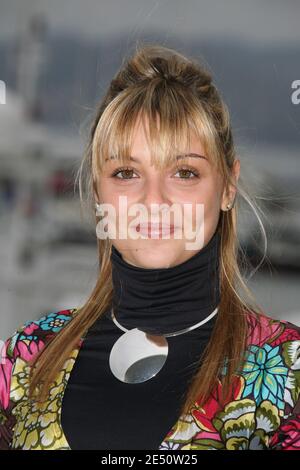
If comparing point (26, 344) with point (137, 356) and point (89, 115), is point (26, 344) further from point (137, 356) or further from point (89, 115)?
point (89, 115)

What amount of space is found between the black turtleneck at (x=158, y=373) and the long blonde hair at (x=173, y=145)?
0.03 metres

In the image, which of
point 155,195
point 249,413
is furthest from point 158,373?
point 155,195

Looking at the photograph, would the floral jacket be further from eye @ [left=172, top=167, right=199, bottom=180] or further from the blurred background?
the blurred background

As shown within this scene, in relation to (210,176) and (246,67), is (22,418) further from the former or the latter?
(246,67)

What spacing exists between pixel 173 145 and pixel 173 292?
25 centimetres

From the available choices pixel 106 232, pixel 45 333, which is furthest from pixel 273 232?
pixel 45 333

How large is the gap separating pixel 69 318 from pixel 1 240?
55.5 inches

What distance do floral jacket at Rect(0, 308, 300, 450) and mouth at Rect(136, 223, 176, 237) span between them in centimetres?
20

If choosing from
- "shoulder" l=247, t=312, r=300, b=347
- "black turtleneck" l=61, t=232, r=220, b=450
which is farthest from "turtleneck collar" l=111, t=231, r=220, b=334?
"shoulder" l=247, t=312, r=300, b=347

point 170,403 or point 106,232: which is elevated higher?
point 106,232

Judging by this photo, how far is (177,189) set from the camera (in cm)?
129

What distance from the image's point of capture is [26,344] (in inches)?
56.2

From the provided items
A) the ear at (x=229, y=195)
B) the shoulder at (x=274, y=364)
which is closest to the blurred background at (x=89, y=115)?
the ear at (x=229, y=195)

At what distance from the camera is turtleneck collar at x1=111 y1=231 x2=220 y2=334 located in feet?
4.43
